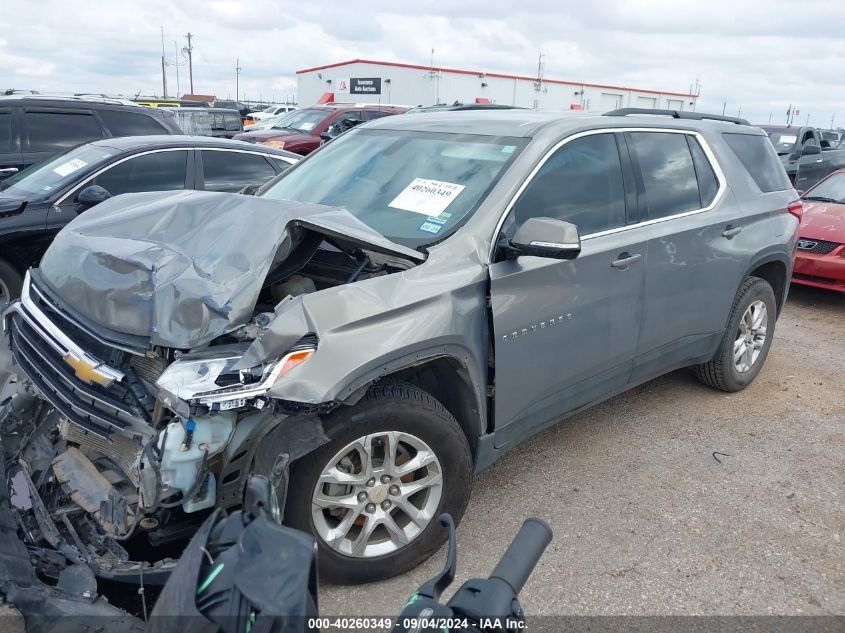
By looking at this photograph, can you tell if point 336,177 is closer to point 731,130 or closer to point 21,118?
point 731,130

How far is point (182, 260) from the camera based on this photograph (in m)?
2.67

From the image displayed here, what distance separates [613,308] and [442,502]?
137 cm

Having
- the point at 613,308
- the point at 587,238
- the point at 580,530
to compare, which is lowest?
the point at 580,530

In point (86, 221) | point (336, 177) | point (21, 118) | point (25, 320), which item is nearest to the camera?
point (25, 320)

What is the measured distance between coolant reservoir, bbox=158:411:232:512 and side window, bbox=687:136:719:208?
10.5 ft

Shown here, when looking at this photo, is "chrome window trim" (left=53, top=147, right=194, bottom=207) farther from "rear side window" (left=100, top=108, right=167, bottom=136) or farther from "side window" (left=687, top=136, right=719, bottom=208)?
"side window" (left=687, top=136, right=719, bottom=208)

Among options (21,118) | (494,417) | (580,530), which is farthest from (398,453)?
(21,118)

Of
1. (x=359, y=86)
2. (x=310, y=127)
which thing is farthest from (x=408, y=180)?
(x=359, y=86)

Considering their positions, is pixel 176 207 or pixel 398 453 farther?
pixel 176 207

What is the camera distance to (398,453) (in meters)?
2.79

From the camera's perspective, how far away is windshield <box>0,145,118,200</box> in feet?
18.9

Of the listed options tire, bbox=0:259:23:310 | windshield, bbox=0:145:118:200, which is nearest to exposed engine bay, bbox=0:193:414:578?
tire, bbox=0:259:23:310

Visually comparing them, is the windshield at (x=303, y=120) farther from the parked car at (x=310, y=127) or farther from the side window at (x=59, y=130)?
the side window at (x=59, y=130)

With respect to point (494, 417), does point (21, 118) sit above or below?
above
